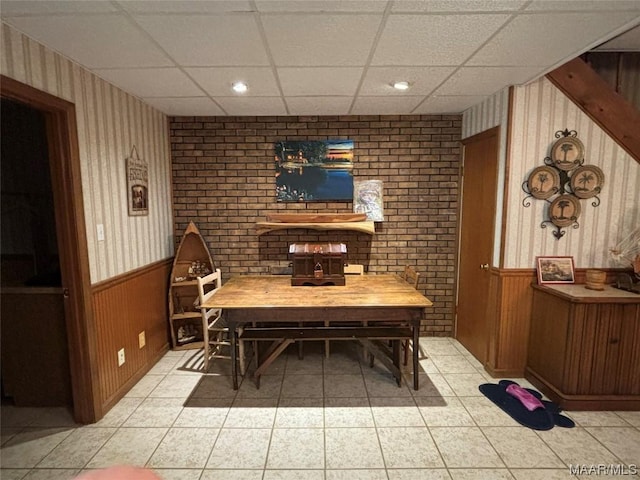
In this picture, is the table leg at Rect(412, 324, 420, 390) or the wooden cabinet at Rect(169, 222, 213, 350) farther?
the wooden cabinet at Rect(169, 222, 213, 350)

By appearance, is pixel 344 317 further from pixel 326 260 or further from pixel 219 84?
pixel 219 84

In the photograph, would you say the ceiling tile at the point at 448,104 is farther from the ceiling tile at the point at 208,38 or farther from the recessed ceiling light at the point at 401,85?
the ceiling tile at the point at 208,38

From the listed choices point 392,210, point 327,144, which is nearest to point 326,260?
point 392,210

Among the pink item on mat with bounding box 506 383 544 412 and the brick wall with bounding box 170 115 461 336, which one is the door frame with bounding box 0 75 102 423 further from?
the pink item on mat with bounding box 506 383 544 412

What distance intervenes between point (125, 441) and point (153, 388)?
0.66 meters

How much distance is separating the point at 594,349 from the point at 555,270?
66 cm

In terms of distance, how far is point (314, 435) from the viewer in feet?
7.33

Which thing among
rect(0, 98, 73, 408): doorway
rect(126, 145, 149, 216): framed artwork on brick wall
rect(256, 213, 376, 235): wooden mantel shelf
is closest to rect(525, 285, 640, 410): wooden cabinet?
rect(256, 213, 376, 235): wooden mantel shelf

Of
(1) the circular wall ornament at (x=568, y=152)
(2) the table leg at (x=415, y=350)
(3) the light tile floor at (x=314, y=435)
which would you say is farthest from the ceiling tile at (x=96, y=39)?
(1) the circular wall ornament at (x=568, y=152)

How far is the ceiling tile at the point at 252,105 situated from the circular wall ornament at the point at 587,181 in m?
2.61

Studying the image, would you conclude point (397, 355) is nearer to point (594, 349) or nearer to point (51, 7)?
point (594, 349)

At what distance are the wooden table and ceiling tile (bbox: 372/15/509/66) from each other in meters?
1.72

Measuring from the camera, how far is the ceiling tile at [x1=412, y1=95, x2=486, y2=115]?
3068 mm

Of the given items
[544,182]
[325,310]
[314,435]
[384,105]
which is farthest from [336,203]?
[314,435]
